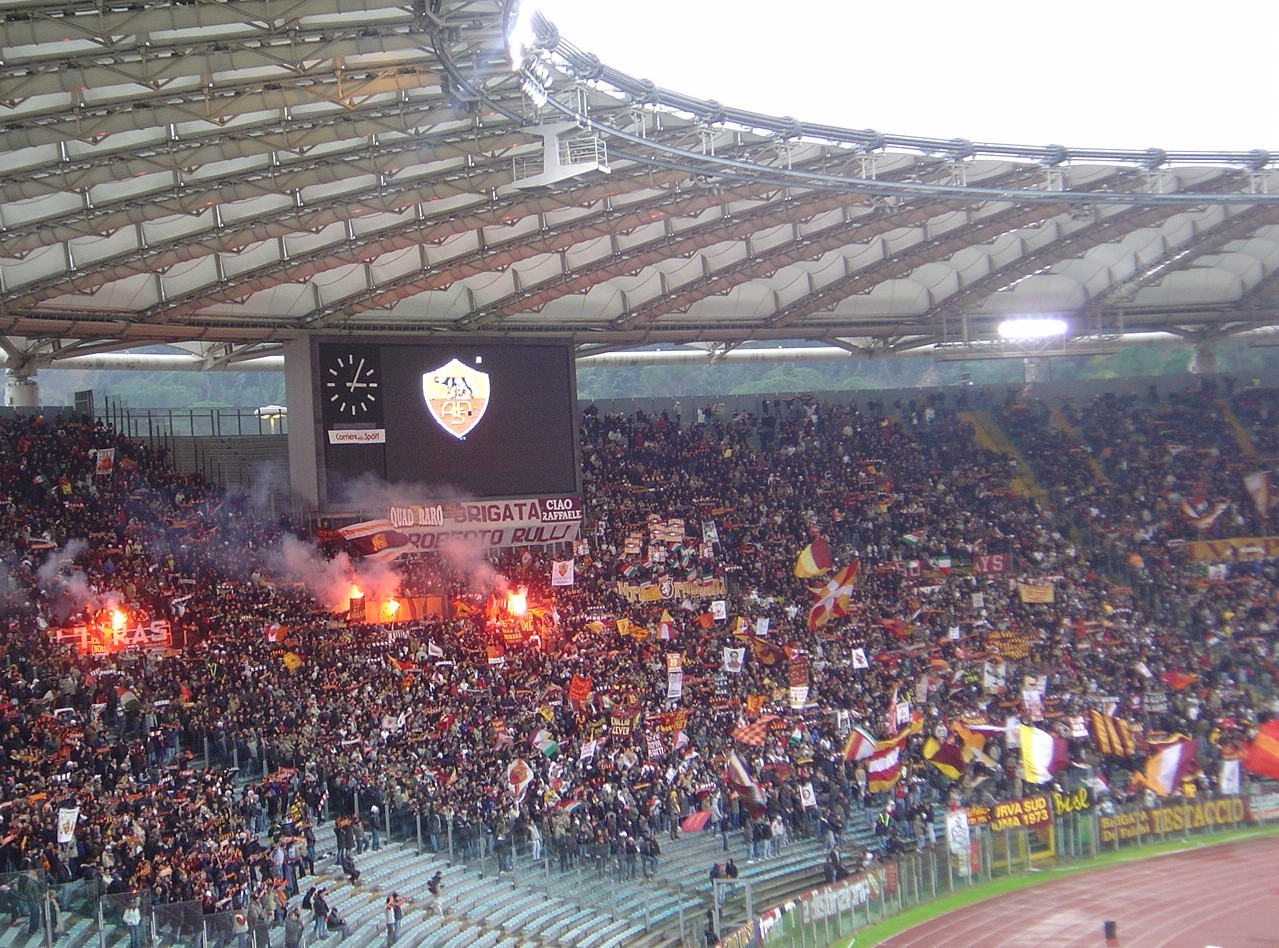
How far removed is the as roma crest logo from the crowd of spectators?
3.50m

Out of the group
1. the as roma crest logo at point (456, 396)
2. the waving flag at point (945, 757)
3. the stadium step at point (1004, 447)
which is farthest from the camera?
the stadium step at point (1004, 447)

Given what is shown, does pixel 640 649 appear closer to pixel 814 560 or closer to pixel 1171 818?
pixel 814 560

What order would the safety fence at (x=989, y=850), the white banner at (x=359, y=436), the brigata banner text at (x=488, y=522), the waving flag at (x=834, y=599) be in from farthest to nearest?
the waving flag at (x=834, y=599) → the brigata banner text at (x=488, y=522) → the white banner at (x=359, y=436) → the safety fence at (x=989, y=850)

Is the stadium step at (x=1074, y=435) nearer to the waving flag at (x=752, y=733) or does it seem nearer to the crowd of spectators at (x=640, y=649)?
the crowd of spectators at (x=640, y=649)

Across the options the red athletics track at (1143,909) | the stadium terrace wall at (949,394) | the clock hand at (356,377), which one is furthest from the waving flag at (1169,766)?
the clock hand at (356,377)

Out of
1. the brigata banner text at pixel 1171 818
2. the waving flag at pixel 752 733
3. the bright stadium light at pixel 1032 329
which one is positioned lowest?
the brigata banner text at pixel 1171 818

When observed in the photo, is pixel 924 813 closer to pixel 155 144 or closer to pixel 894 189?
pixel 894 189

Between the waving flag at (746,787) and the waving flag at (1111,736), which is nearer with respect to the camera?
the waving flag at (746,787)

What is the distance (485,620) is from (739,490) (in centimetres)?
982

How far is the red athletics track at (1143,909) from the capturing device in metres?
25.3

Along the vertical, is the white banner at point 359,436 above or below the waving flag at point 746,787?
above

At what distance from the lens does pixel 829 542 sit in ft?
136

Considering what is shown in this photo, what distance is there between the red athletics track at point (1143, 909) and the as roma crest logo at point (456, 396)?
1671cm

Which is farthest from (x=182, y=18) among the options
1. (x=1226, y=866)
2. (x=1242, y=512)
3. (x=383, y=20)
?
(x=1242, y=512)
